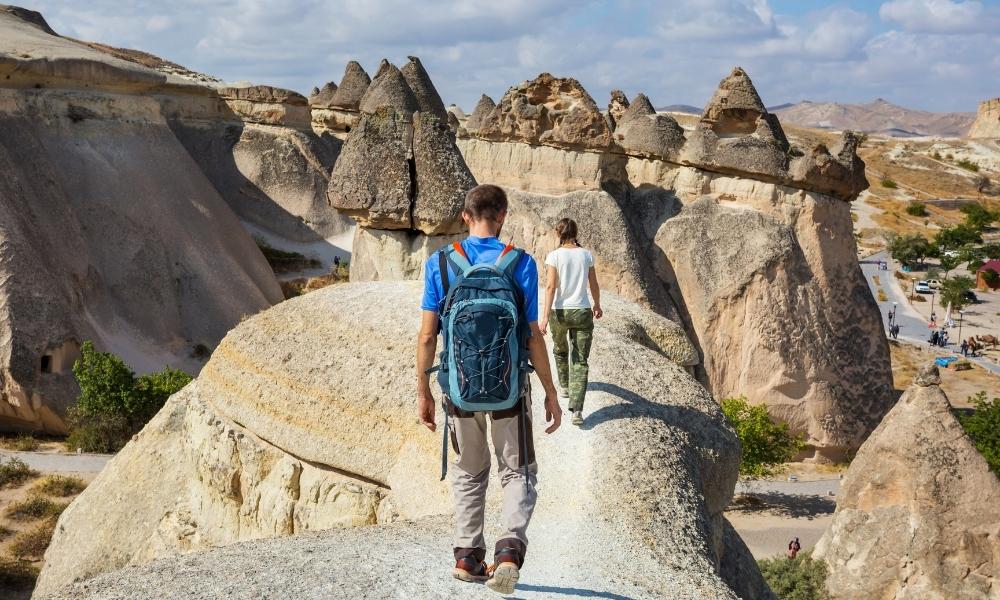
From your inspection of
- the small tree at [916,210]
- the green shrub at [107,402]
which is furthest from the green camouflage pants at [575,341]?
the small tree at [916,210]

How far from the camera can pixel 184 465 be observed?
7.06 metres

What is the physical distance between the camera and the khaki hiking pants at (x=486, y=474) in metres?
3.36

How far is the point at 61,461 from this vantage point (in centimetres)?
1193

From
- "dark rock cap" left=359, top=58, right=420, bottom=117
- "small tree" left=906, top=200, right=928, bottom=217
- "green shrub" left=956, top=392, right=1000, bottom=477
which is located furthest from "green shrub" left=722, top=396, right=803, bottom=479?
"small tree" left=906, top=200, right=928, bottom=217

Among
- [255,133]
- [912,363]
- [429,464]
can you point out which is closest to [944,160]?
[912,363]

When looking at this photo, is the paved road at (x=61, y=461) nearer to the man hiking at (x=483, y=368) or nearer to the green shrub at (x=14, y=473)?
the green shrub at (x=14, y=473)

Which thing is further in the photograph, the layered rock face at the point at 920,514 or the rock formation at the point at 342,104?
the rock formation at the point at 342,104

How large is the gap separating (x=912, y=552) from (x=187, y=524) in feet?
16.2

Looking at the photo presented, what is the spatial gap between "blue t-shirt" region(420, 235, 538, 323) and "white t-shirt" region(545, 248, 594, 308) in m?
→ 1.60

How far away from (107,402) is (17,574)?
3.21 metres

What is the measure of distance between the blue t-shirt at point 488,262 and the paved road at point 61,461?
9.63 meters

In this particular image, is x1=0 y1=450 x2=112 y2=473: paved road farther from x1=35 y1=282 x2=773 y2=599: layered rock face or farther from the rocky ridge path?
the rocky ridge path

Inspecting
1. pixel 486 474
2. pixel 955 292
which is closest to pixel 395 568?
pixel 486 474

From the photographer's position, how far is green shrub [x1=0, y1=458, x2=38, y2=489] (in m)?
11.2
